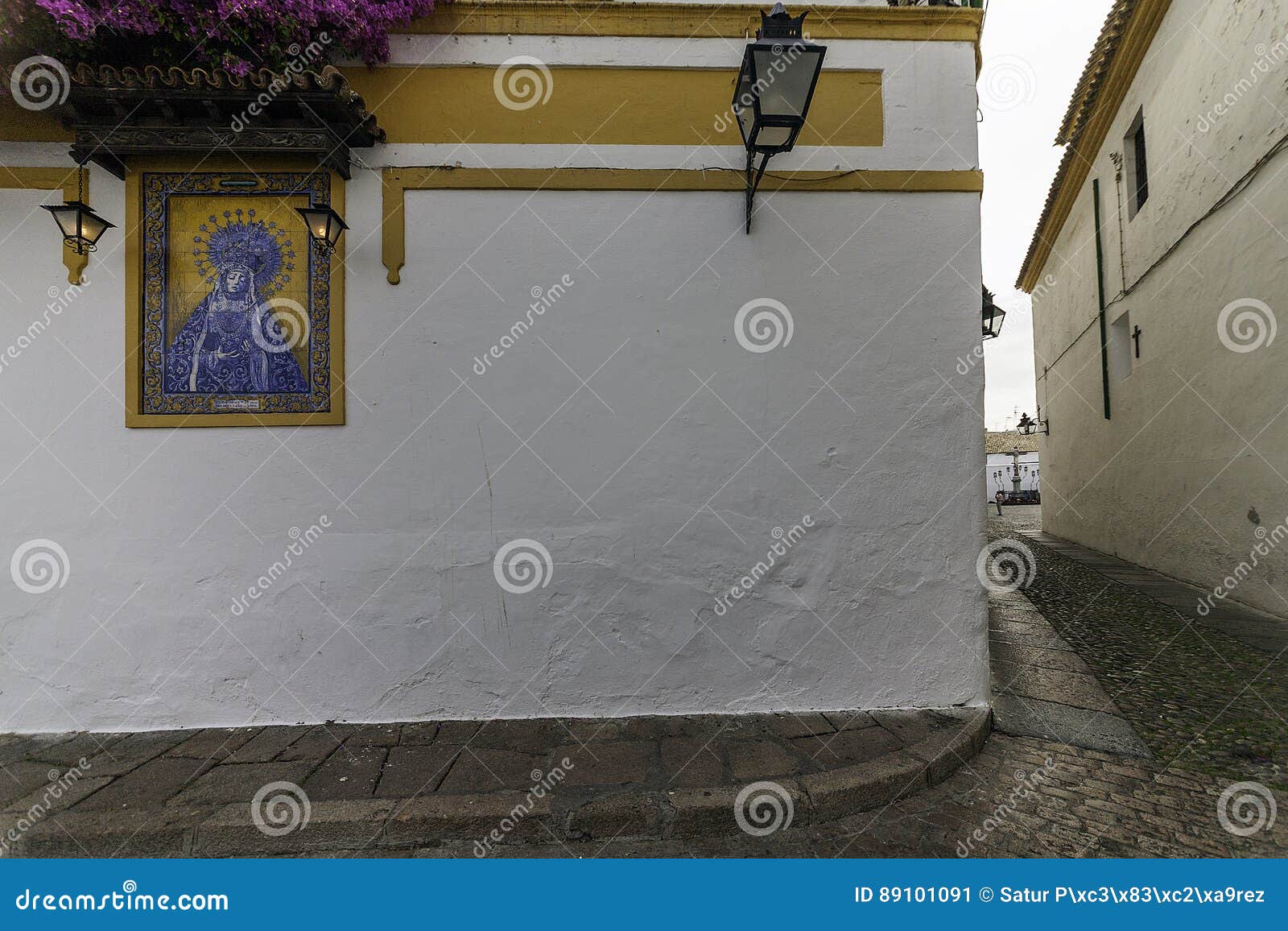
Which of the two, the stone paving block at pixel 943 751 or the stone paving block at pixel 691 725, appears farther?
the stone paving block at pixel 691 725

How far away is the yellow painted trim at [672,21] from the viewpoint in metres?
3.69

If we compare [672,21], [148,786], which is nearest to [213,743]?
[148,786]

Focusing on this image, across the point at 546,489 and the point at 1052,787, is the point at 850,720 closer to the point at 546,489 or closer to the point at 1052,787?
the point at 1052,787

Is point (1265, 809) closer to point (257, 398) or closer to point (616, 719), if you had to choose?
point (616, 719)

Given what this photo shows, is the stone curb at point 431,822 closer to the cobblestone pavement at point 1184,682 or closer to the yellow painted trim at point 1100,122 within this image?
the cobblestone pavement at point 1184,682

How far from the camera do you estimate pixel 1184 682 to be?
13.6 feet

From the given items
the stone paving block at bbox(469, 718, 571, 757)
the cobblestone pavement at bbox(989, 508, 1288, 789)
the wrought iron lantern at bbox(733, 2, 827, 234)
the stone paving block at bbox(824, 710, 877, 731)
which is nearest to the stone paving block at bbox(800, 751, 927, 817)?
the stone paving block at bbox(824, 710, 877, 731)

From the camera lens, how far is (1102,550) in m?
10.5

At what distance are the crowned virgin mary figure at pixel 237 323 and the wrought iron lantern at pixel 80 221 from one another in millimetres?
473

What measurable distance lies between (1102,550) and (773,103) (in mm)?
11179

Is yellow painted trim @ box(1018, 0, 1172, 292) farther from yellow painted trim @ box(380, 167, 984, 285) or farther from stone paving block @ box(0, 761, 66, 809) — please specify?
stone paving block @ box(0, 761, 66, 809)

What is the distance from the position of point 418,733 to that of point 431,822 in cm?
87

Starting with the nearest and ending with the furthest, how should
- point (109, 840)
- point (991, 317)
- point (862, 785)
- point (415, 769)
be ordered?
point (109, 840) → point (862, 785) → point (415, 769) → point (991, 317)

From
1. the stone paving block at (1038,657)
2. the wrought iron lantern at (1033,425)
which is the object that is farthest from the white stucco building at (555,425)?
the wrought iron lantern at (1033,425)
